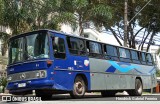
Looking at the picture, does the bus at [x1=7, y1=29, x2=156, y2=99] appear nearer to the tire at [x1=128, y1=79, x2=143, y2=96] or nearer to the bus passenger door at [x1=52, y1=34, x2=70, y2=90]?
the bus passenger door at [x1=52, y1=34, x2=70, y2=90]

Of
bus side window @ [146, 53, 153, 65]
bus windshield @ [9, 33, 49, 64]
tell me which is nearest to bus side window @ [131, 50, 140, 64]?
bus side window @ [146, 53, 153, 65]

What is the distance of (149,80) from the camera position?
2503cm

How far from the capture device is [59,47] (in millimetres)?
16172

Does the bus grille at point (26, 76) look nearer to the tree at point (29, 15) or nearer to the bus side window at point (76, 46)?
the bus side window at point (76, 46)

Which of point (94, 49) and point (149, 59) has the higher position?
point (94, 49)

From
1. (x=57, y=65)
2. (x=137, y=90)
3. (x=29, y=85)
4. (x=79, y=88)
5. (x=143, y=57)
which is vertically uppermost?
(x=143, y=57)

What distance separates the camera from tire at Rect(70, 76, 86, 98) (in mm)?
16653

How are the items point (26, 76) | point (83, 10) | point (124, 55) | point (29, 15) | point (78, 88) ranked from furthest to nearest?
point (83, 10) → point (29, 15) → point (124, 55) → point (78, 88) → point (26, 76)

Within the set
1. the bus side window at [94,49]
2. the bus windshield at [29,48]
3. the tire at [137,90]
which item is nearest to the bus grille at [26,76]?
the bus windshield at [29,48]

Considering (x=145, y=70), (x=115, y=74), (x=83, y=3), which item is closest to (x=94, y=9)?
(x=83, y=3)

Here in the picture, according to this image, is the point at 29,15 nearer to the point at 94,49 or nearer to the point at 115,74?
the point at 115,74

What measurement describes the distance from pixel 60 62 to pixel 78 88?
1.68 m

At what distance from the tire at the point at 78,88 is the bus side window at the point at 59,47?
1.45 m

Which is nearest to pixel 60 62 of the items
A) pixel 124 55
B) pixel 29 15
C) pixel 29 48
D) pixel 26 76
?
pixel 29 48
